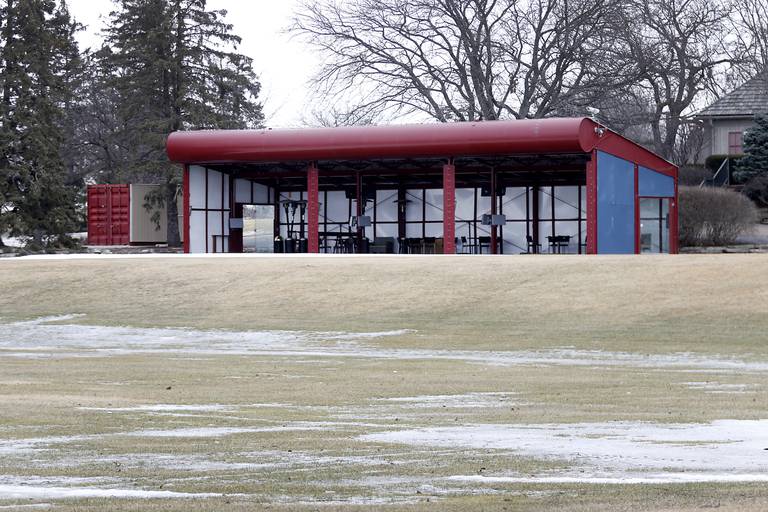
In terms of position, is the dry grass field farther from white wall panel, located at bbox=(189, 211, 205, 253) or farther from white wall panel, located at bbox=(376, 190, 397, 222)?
white wall panel, located at bbox=(376, 190, 397, 222)

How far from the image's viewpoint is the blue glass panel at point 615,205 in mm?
41469

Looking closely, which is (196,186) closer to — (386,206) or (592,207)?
(386,206)

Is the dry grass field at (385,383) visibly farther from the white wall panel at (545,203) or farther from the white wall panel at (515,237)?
the white wall panel at (515,237)

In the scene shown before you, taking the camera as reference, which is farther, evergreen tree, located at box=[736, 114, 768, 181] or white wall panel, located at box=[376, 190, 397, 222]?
evergreen tree, located at box=[736, 114, 768, 181]

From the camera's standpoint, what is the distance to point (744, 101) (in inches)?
2621

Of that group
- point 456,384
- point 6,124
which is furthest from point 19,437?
point 6,124

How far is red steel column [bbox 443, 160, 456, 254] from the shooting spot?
4194 centimetres

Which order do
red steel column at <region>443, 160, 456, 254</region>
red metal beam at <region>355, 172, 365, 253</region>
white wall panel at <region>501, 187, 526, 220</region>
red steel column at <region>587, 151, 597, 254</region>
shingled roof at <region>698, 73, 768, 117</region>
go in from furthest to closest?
shingled roof at <region>698, 73, 768, 117</region> → white wall panel at <region>501, 187, 526, 220</region> → red metal beam at <region>355, 172, 365, 253</region> → red steel column at <region>443, 160, 456, 254</region> → red steel column at <region>587, 151, 597, 254</region>

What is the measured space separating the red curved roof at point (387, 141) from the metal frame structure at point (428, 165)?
0.10ft

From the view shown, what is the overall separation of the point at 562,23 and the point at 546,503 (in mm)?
53343

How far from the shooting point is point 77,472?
9664 millimetres

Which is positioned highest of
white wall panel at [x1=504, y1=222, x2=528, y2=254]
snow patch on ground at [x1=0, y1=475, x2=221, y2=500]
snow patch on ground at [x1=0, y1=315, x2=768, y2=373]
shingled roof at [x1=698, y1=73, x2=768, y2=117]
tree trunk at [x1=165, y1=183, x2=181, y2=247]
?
shingled roof at [x1=698, y1=73, x2=768, y2=117]

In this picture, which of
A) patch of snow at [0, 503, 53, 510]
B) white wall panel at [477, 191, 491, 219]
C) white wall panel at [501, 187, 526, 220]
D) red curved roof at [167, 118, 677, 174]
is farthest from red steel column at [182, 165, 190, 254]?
patch of snow at [0, 503, 53, 510]

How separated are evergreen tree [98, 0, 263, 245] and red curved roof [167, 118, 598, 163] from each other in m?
15.9
